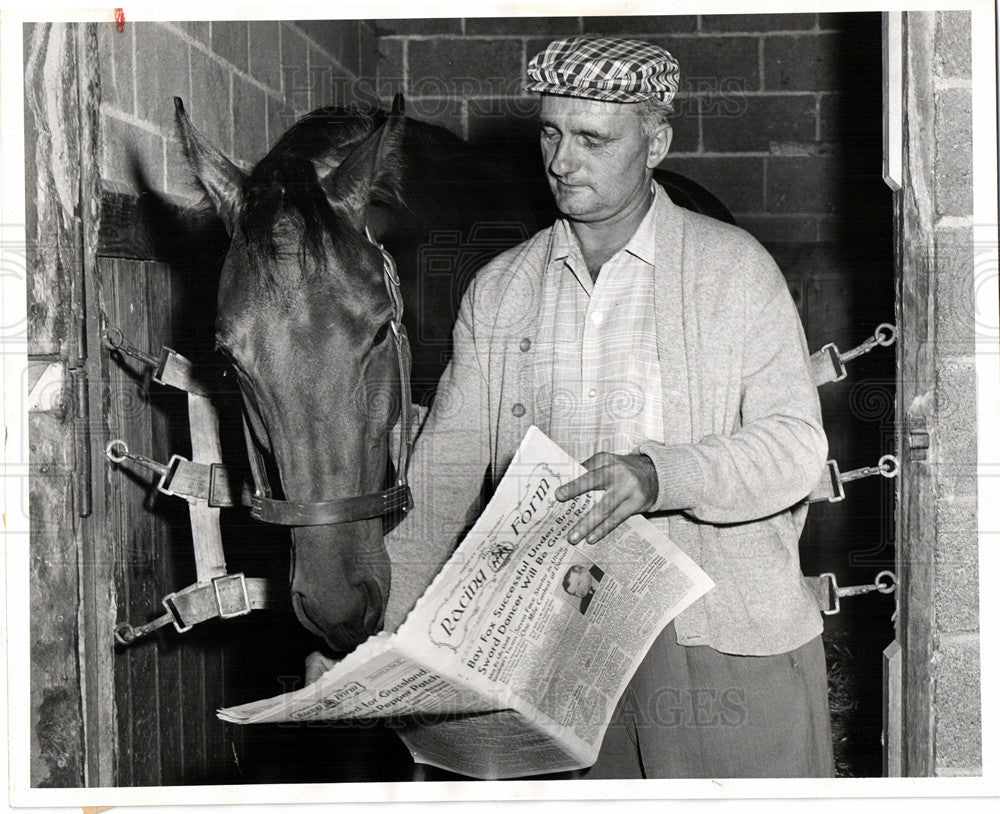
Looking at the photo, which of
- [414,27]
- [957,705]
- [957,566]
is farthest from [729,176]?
[957,705]

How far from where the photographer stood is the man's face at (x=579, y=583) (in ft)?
2.95

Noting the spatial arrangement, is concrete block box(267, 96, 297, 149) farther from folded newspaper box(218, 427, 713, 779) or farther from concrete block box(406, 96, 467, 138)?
folded newspaper box(218, 427, 713, 779)

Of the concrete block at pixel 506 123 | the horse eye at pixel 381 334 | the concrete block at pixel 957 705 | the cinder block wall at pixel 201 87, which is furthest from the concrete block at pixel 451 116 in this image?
the concrete block at pixel 957 705

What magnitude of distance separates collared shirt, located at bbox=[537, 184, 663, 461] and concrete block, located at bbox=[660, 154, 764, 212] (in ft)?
3.28

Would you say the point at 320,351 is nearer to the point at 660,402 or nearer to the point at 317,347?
the point at 317,347

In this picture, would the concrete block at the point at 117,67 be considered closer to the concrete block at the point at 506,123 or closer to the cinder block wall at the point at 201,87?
the cinder block wall at the point at 201,87

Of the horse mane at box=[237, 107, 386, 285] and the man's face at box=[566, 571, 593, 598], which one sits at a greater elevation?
the horse mane at box=[237, 107, 386, 285]

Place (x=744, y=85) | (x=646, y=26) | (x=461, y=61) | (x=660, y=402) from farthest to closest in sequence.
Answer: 1. (x=461, y=61)
2. (x=744, y=85)
3. (x=646, y=26)
4. (x=660, y=402)

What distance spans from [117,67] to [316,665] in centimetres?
73

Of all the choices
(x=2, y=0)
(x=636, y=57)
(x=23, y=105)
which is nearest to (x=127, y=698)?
(x=23, y=105)

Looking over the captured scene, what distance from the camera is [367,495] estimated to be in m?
0.90

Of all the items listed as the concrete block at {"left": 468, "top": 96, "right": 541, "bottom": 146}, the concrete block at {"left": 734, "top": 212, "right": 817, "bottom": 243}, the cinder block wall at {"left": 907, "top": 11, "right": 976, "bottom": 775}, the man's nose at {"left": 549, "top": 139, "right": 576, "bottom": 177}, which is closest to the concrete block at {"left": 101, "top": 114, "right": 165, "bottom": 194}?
the concrete block at {"left": 468, "top": 96, "right": 541, "bottom": 146}

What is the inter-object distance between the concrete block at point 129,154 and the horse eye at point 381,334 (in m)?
0.40

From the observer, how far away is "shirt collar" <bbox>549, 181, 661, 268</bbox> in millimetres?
968
